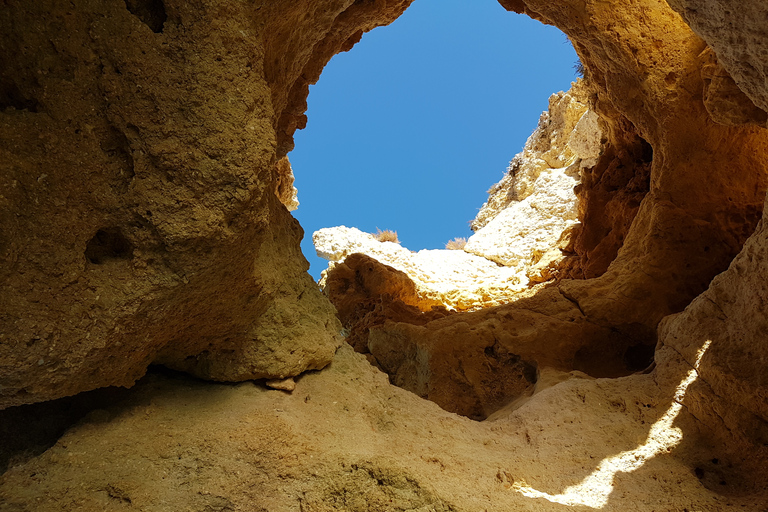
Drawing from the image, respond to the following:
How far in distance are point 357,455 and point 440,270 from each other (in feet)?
24.2

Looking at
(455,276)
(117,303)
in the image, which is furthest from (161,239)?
(455,276)

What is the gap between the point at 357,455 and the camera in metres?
2.49

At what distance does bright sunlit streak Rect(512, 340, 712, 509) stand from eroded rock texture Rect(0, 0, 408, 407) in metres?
2.26

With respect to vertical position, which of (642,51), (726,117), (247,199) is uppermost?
(642,51)

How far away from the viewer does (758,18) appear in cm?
225

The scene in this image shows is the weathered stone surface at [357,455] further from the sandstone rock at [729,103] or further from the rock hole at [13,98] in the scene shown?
the sandstone rock at [729,103]

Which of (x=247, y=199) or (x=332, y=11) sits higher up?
(x=332, y=11)

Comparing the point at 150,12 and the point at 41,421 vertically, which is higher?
the point at 150,12

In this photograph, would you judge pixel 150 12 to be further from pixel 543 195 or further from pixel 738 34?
pixel 543 195

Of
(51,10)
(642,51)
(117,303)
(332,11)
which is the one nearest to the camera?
(51,10)

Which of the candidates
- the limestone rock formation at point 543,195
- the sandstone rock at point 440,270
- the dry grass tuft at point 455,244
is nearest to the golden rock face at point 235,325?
the sandstone rock at point 440,270

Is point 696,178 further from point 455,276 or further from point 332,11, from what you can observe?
point 455,276

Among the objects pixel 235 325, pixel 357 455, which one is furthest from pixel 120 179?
pixel 357 455

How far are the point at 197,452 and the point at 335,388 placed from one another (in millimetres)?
1127
